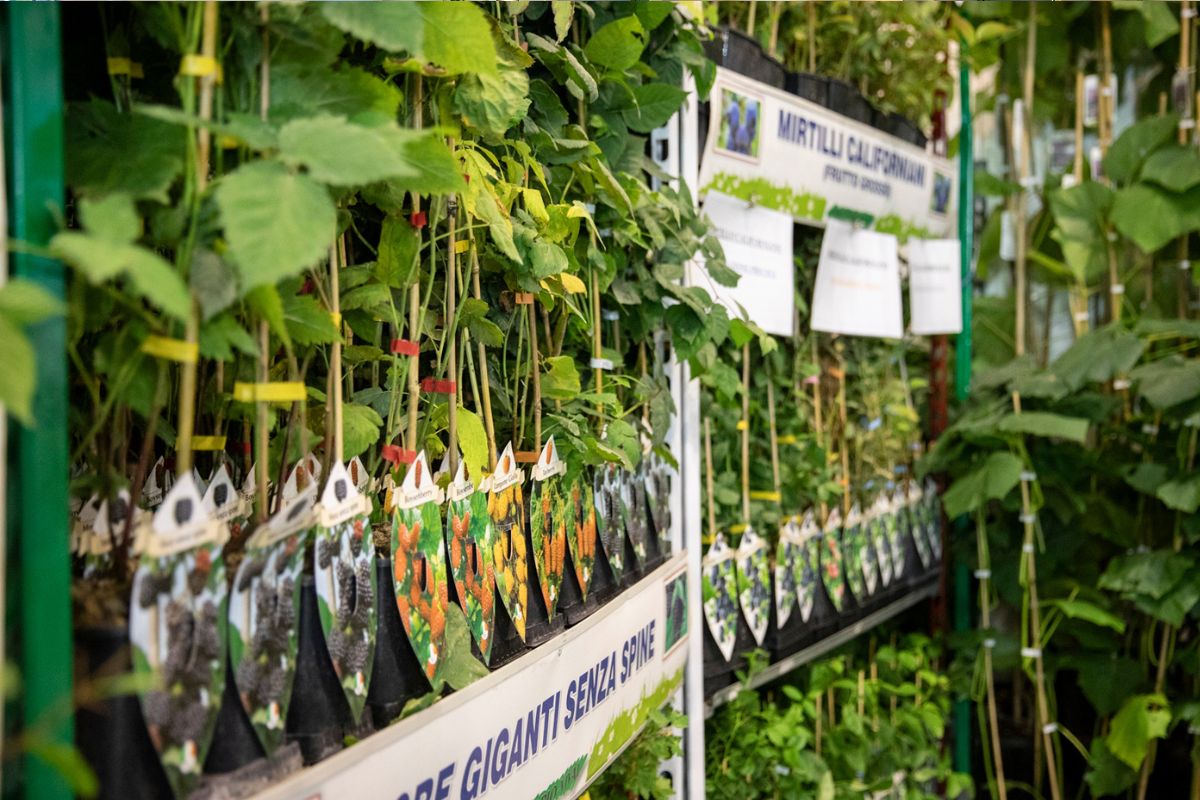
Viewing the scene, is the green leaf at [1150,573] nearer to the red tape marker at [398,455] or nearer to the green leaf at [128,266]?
the red tape marker at [398,455]

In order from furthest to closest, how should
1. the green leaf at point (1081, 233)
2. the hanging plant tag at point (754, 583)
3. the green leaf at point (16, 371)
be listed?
1. the green leaf at point (1081, 233)
2. the hanging plant tag at point (754, 583)
3. the green leaf at point (16, 371)

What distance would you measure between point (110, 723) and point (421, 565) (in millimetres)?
307

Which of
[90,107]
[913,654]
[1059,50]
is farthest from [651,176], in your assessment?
[1059,50]

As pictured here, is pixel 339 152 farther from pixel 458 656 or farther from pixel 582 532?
pixel 582 532

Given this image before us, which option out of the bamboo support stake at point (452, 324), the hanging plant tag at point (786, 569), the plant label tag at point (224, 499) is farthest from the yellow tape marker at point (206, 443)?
the hanging plant tag at point (786, 569)

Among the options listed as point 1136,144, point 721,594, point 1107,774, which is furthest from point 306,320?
point 1136,144

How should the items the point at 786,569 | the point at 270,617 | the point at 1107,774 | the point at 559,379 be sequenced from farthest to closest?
1. the point at 1107,774
2. the point at 786,569
3. the point at 559,379
4. the point at 270,617

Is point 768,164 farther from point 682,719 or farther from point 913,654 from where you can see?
point 913,654

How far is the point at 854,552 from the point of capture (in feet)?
7.30

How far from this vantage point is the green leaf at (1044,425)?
85.8 inches

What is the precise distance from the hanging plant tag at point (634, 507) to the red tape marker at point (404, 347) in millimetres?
476

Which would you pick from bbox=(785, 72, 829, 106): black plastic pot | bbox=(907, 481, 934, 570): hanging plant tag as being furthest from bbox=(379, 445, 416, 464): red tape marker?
bbox=(907, 481, 934, 570): hanging plant tag

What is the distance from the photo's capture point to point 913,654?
2490 mm

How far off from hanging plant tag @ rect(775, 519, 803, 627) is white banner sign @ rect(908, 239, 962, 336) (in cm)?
83
